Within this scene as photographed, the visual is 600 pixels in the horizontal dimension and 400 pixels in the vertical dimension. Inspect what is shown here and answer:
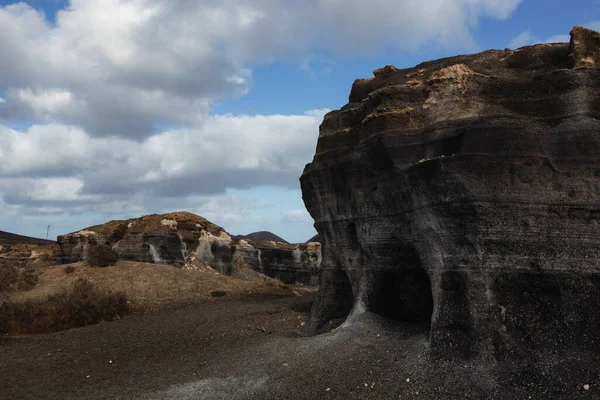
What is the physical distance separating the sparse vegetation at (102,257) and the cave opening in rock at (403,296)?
18.3m

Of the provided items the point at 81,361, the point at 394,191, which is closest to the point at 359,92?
the point at 394,191

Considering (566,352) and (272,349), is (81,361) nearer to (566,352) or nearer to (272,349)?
(272,349)

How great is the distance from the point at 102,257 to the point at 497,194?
73.2 feet

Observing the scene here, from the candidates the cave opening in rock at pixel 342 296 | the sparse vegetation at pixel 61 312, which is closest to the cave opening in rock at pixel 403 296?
the cave opening in rock at pixel 342 296

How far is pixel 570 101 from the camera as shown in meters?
8.48

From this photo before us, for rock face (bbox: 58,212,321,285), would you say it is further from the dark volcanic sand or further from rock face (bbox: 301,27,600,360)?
rock face (bbox: 301,27,600,360)

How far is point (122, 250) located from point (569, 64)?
25.3m

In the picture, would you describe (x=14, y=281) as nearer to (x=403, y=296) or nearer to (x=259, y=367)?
(x=259, y=367)

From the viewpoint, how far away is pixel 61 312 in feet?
58.5

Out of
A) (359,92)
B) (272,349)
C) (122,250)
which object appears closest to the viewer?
(272,349)

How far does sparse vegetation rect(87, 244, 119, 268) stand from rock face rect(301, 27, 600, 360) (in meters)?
18.9

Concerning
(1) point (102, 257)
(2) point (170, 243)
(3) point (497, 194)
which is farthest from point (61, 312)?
(3) point (497, 194)

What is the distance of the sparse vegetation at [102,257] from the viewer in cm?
2512

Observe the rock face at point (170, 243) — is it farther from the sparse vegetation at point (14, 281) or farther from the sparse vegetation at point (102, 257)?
the sparse vegetation at point (14, 281)
